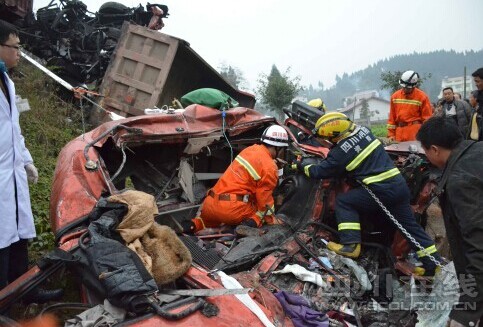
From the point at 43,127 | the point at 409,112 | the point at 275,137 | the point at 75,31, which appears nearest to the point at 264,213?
the point at 275,137

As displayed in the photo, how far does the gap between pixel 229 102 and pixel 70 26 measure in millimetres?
5586

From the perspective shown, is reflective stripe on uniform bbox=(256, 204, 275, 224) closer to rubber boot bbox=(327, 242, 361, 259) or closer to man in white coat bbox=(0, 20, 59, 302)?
rubber boot bbox=(327, 242, 361, 259)

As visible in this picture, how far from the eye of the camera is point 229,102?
4.59 metres

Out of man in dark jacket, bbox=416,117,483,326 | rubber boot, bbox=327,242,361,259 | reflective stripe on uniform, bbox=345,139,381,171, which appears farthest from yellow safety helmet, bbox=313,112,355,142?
man in dark jacket, bbox=416,117,483,326

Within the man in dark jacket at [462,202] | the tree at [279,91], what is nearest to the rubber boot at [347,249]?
the man in dark jacket at [462,202]

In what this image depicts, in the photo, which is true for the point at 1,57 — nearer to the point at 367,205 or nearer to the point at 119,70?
the point at 367,205

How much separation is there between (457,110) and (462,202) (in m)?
4.77

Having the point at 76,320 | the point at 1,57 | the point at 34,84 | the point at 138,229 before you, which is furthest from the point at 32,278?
the point at 34,84

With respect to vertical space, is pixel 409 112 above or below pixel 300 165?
above

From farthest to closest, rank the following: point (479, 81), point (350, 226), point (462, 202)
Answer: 1. point (479, 81)
2. point (350, 226)
3. point (462, 202)

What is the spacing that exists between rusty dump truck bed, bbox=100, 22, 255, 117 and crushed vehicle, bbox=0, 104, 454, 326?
2.20 m

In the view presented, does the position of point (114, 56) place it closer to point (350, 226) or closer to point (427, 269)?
point (350, 226)

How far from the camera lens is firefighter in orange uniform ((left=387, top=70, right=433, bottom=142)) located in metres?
5.92

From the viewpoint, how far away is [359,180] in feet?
12.6
